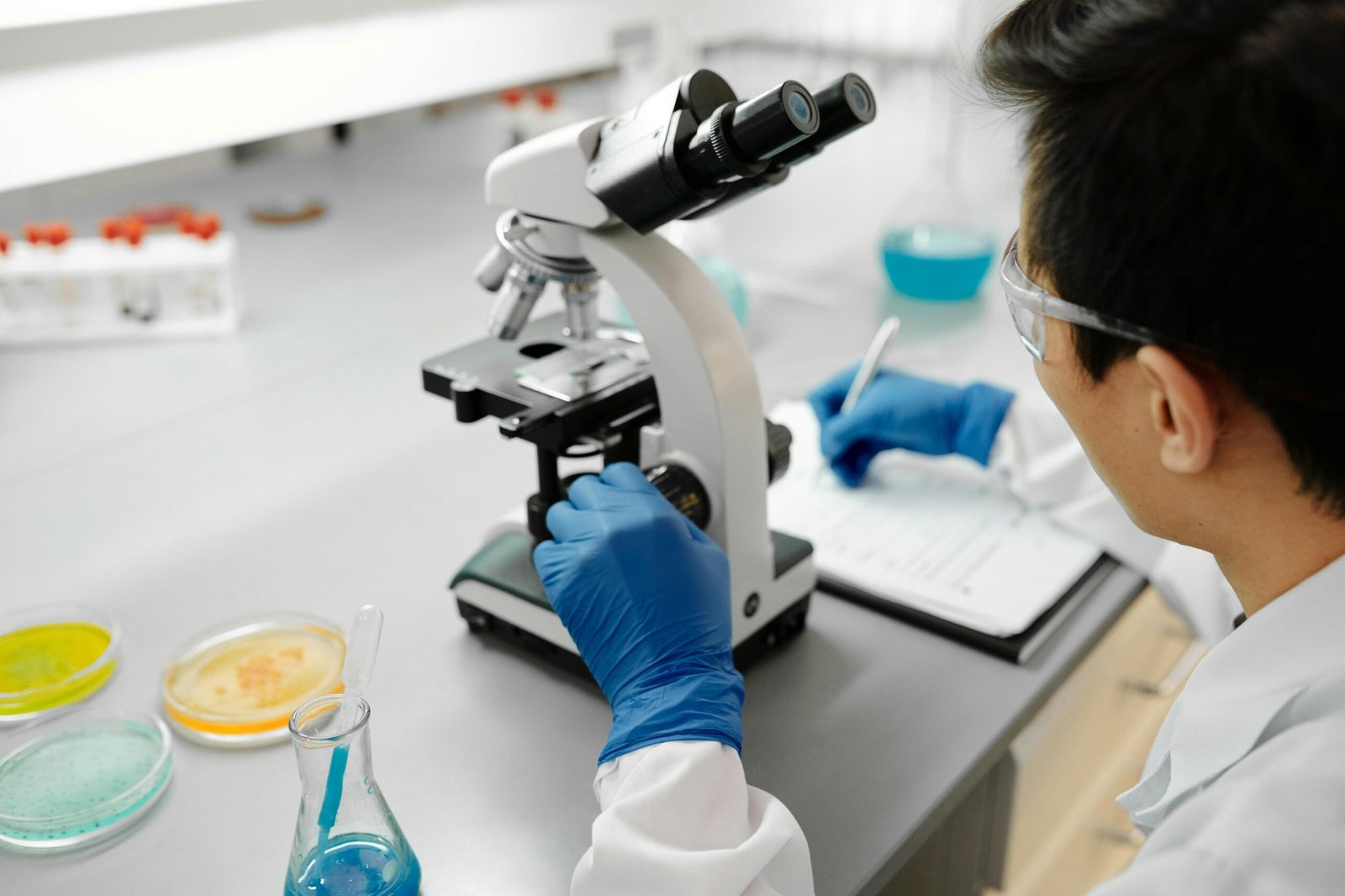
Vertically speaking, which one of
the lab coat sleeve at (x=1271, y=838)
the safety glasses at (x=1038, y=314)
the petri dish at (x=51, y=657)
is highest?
the safety glasses at (x=1038, y=314)

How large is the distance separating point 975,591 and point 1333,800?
0.60 m

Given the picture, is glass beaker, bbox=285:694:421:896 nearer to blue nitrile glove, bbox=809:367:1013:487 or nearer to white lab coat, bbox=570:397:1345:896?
white lab coat, bbox=570:397:1345:896

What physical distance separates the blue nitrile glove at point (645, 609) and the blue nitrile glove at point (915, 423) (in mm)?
489

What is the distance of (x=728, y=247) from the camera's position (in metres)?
2.38

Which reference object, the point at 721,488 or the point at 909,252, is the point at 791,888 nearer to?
the point at 721,488

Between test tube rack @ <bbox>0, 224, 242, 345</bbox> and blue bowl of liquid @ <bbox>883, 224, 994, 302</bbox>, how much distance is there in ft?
3.92

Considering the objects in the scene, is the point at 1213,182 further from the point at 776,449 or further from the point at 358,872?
the point at 358,872

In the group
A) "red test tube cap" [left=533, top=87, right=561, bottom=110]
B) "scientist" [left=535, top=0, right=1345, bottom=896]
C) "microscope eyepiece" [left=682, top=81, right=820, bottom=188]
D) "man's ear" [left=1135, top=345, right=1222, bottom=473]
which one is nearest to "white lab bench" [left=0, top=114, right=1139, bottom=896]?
"scientist" [left=535, top=0, right=1345, bottom=896]

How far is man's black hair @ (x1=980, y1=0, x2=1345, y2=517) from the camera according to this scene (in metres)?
0.63

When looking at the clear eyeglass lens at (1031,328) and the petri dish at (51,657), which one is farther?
the petri dish at (51,657)

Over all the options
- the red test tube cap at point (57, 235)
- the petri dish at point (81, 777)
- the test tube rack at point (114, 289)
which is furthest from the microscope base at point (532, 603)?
the red test tube cap at point (57, 235)

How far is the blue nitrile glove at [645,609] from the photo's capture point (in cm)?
95

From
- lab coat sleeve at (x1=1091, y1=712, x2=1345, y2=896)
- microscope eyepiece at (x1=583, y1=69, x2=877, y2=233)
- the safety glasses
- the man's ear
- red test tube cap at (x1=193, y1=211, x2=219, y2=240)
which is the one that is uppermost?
microscope eyepiece at (x1=583, y1=69, x2=877, y2=233)

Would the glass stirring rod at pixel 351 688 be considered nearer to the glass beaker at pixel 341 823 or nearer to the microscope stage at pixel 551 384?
the glass beaker at pixel 341 823
